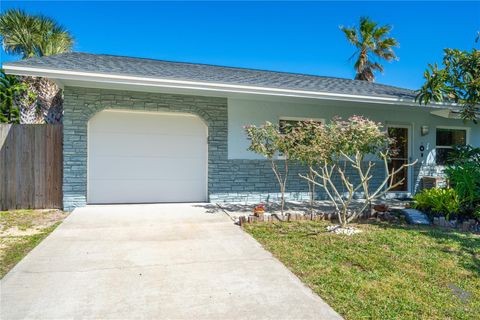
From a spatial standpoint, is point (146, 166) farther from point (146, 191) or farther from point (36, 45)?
point (36, 45)

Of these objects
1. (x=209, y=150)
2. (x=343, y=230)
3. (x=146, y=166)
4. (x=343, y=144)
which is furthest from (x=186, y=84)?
(x=343, y=230)

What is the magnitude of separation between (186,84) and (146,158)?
87.8 inches

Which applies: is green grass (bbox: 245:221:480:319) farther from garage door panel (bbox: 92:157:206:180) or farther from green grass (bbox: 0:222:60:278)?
green grass (bbox: 0:222:60:278)

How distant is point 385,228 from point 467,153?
17.1 ft

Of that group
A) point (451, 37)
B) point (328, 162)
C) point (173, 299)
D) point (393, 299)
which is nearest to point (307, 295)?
point (393, 299)

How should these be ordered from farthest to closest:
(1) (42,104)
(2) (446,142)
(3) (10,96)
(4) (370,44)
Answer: (4) (370,44) → (1) (42,104) → (3) (10,96) → (2) (446,142)

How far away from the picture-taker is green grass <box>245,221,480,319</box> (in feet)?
9.20

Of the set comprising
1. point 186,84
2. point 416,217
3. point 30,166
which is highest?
point 186,84

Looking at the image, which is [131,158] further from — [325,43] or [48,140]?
[325,43]

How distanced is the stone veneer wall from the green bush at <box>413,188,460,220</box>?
2.56 metres

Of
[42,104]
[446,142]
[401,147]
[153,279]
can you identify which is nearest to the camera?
[153,279]

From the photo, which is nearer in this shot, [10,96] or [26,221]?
[26,221]

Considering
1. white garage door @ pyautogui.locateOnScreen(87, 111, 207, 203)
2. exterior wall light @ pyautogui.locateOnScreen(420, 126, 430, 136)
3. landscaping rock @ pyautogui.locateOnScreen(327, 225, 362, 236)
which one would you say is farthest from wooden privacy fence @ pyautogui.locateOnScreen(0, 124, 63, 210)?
exterior wall light @ pyautogui.locateOnScreen(420, 126, 430, 136)

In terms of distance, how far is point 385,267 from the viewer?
3.71 m
